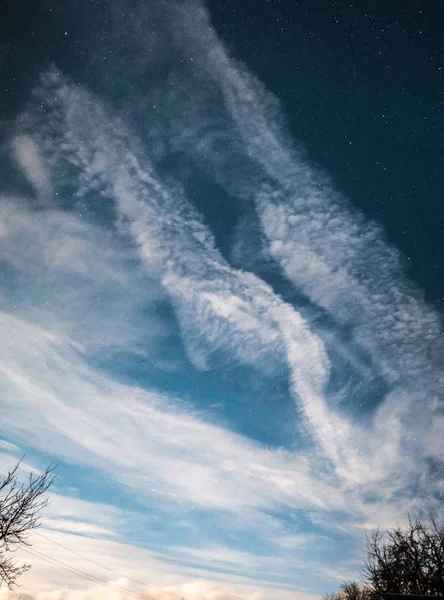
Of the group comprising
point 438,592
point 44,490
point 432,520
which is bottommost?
point 44,490

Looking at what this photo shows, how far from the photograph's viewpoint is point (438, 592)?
2011 cm

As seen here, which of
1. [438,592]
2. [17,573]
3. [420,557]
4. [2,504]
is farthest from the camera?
[420,557]

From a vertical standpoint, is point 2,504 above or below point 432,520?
below

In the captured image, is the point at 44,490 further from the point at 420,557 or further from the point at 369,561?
the point at 369,561

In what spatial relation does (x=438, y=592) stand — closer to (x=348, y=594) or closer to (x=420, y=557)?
(x=420, y=557)

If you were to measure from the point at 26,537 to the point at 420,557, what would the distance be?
23.8 metres

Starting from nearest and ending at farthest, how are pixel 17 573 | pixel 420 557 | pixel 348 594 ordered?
pixel 17 573 → pixel 420 557 → pixel 348 594

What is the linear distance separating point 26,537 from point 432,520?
26788 millimetres

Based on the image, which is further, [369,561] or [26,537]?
[369,561]

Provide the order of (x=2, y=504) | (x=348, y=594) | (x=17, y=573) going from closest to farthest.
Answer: (x=2, y=504) → (x=17, y=573) → (x=348, y=594)

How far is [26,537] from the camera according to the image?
12969 mm

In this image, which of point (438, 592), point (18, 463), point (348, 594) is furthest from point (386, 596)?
point (348, 594)

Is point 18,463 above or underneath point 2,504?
above

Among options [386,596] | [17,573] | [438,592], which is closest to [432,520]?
[438,592]
